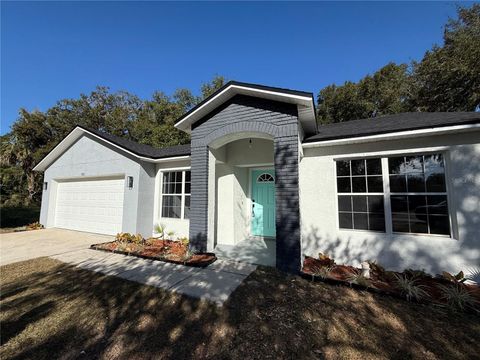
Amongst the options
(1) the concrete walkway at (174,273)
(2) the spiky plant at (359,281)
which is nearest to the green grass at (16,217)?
(1) the concrete walkway at (174,273)

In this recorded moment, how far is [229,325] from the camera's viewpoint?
3162mm

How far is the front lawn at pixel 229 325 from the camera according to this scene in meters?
2.68

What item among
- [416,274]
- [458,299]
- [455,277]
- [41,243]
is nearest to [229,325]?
[458,299]

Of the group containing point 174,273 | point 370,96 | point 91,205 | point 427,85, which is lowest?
point 174,273

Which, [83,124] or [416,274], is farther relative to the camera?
[83,124]

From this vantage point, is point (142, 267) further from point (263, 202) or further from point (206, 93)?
point (206, 93)

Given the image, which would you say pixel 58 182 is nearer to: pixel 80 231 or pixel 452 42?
pixel 80 231

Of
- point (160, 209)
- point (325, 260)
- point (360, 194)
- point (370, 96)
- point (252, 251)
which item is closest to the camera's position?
point (325, 260)

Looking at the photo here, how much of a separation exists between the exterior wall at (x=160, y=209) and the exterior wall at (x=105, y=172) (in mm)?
247

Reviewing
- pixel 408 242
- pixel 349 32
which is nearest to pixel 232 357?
pixel 408 242

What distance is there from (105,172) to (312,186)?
902 centimetres

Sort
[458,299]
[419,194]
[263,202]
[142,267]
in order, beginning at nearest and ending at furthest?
[458,299]
[419,194]
[142,267]
[263,202]

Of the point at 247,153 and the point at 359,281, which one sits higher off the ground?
the point at 247,153

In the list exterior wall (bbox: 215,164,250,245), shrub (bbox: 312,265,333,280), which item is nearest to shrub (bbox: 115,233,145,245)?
exterior wall (bbox: 215,164,250,245)
